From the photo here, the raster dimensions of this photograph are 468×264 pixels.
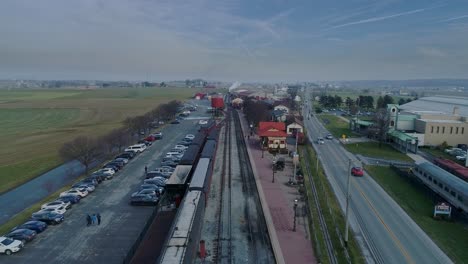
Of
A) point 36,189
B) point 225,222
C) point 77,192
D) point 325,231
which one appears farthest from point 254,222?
point 36,189

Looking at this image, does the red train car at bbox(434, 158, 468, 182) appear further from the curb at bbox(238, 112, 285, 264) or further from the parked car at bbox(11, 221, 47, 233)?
the parked car at bbox(11, 221, 47, 233)

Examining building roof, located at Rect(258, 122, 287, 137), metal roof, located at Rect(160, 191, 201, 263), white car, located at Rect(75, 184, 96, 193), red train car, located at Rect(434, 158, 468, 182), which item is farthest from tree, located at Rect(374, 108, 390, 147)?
white car, located at Rect(75, 184, 96, 193)

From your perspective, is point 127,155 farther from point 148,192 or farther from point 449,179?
point 449,179

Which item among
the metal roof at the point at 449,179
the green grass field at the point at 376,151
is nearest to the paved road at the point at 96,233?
the metal roof at the point at 449,179

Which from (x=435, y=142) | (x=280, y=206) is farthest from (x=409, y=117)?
(x=280, y=206)

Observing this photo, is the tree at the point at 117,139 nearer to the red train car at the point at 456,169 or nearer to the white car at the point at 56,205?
the white car at the point at 56,205

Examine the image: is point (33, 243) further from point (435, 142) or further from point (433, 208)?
point (435, 142)
